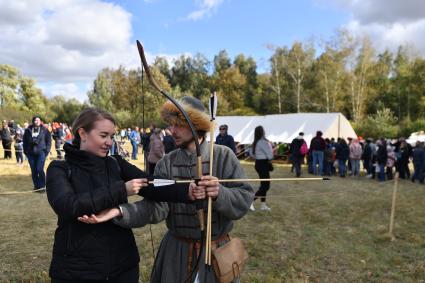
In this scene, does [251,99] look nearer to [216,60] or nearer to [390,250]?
[216,60]

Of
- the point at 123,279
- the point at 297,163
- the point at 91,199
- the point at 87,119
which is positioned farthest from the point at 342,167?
the point at 91,199

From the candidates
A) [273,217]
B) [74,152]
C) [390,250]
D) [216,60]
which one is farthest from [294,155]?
[216,60]

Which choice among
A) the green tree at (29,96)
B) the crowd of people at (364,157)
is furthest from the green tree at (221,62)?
the crowd of people at (364,157)

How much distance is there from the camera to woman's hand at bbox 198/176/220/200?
186 cm

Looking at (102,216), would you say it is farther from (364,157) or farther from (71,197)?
(364,157)

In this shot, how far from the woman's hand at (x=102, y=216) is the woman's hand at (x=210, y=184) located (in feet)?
1.45

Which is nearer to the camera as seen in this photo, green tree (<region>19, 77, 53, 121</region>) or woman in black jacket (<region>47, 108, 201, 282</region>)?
woman in black jacket (<region>47, 108, 201, 282</region>)

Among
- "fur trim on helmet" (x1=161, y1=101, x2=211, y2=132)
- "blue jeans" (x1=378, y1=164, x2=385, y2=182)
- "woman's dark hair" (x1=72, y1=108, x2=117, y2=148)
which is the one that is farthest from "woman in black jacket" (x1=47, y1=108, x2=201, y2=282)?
"blue jeans" (x1=378, y1=164, x2=385, y2=182)

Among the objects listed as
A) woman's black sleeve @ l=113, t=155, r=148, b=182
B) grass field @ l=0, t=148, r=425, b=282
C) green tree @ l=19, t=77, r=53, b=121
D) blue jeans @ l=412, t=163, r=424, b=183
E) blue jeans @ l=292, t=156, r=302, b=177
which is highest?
green tree @ l=19, t=77, r=53, b=121

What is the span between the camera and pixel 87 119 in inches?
74.1

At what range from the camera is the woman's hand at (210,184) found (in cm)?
186

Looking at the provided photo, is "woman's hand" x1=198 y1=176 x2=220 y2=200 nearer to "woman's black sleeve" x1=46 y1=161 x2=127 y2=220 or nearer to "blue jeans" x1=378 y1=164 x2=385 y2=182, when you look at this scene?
"woman's black sleeve" x1=46 y1=161 x2=127 y2=220

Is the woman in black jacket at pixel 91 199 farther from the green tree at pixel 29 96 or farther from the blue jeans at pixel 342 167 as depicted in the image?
the green tree at pixel 29 96

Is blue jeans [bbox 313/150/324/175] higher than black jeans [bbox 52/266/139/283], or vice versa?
blue jeans [bbox 313/150/324/175]
